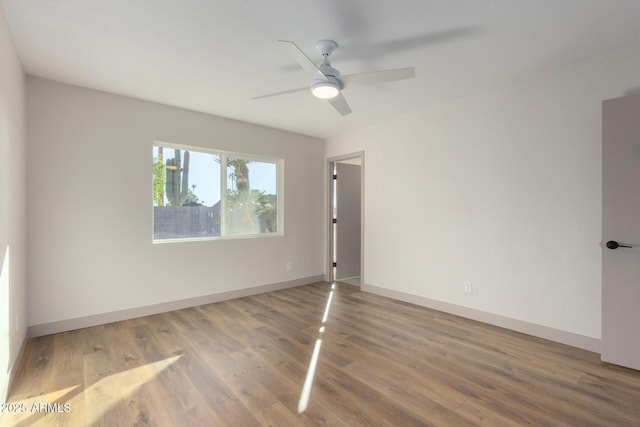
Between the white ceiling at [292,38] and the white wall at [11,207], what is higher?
the white ceiling at [292,38]

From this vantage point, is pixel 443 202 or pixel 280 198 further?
pixel 280 198

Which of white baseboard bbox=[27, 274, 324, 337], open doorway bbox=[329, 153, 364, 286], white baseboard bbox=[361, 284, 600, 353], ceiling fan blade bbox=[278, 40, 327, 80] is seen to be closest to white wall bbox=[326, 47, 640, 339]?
white baseboard bbox=[361, 284, 600, 353]

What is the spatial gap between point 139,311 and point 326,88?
3.11 metres

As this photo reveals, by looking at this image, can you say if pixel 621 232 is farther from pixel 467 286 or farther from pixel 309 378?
pixel 309 378

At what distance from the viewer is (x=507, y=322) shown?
3076 mm

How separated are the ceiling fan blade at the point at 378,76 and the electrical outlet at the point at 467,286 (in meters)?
2.33

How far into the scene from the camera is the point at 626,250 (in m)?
2.29

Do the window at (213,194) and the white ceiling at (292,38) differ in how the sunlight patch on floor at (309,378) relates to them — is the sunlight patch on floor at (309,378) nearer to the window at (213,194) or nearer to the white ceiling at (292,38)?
the window at (213,194)

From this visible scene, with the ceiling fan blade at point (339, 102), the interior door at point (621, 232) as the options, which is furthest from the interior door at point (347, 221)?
the interior door at point (621, 232)

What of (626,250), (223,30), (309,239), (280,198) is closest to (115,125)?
(223,30)

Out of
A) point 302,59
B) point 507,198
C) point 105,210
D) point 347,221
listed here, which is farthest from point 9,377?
point 347,221

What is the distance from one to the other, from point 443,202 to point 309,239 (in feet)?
7.37

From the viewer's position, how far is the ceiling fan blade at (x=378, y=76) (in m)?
2.11

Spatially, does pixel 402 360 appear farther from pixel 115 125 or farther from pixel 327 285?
pixel 115 125
